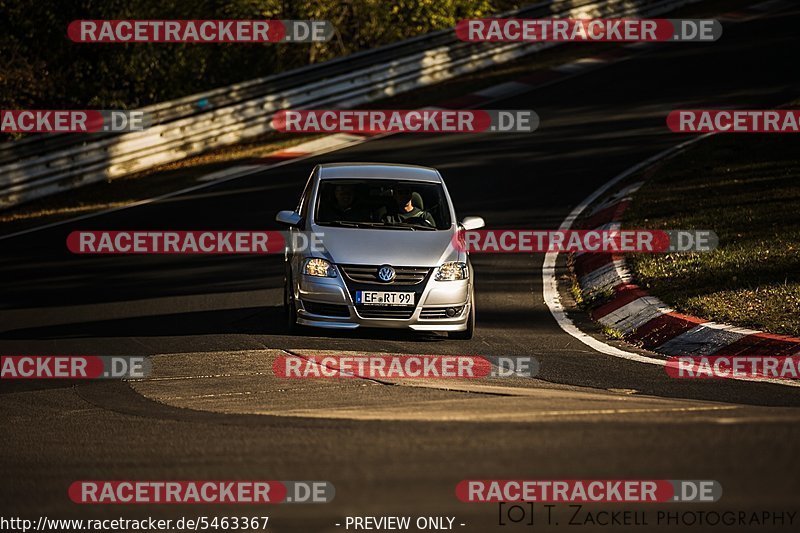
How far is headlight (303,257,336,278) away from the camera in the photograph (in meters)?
11.5

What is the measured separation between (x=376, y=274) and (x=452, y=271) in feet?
2.56

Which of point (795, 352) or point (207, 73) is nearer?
point (795, 352)

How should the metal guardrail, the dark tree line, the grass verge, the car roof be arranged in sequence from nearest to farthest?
the grass verge
the car roof
the metal guardrail
the dark tree line

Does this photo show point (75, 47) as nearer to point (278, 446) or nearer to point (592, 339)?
point (592, 339)

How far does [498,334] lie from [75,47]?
1985 centimetres

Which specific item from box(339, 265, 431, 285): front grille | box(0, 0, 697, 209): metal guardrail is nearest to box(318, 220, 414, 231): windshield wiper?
box(339, 265, 431, 285): front grille

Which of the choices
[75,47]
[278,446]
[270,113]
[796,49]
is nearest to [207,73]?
[75,47]

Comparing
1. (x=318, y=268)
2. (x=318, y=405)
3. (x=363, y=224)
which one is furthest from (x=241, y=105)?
(x=318, y=405)

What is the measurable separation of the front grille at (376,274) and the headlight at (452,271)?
0.17 metres

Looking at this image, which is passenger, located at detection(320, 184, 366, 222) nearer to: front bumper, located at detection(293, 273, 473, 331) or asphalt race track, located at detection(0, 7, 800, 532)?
front bumper, located at detection(293, 273, 473, 331)

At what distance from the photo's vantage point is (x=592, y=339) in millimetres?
11781

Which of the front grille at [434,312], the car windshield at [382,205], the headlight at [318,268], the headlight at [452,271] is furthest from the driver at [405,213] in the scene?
the front grille at [434,312]

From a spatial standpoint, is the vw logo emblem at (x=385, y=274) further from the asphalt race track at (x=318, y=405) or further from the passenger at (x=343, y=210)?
the passenger at (x=343, y=210)

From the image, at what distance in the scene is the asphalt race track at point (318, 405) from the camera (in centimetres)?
618
